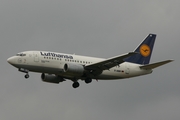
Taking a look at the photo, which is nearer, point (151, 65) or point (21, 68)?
point (21, 68)

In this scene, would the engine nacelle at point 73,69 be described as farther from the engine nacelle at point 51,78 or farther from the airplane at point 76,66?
the engine nacelle at point 51,78

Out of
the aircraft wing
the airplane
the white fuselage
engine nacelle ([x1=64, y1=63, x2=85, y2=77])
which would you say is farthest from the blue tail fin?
engine nacelle ([x1=64, y1=63, x2=85, y2=77])

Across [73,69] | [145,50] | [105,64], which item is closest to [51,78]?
[73,69]

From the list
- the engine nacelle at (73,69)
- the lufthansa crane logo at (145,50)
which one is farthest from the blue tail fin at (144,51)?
the engine nacelle at (73,69)

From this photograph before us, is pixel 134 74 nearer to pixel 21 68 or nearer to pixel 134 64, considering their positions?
pixel 134 64

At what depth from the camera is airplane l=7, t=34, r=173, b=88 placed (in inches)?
2790

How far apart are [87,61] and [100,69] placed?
203cm

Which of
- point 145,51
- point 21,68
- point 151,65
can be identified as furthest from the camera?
point 145,51

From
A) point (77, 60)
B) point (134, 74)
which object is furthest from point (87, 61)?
point (134, 74)

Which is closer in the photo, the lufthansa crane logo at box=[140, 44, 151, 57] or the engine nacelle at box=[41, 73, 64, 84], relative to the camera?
the engine nacelle at box=[41, 73, 64, 84]

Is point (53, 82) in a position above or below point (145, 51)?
below

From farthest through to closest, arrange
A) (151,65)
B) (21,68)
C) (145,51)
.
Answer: (145,51) → (151,65) → (21,68)

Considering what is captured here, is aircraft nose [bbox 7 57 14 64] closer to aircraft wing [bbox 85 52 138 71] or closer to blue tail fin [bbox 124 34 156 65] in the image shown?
aircraft wing [bbox 85 52 138 71]

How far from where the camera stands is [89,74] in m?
73.7
